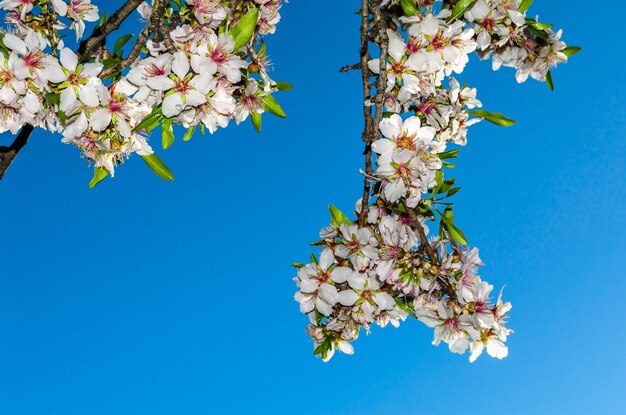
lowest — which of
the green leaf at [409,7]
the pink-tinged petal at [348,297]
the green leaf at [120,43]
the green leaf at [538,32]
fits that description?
the pink-tinged petal at [348,297]

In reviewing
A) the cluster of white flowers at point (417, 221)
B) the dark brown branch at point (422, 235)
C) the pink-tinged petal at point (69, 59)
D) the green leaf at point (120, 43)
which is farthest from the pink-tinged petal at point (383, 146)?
the green leaf at point (120, 43)

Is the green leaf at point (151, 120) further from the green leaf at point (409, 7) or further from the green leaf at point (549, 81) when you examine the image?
the green leaf at point (549, 81)

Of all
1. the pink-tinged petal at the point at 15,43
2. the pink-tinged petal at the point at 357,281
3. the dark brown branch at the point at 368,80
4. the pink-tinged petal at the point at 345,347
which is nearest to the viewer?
the pink-tinged petal at the point at 15,43

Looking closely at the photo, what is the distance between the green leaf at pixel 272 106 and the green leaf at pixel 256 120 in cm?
6

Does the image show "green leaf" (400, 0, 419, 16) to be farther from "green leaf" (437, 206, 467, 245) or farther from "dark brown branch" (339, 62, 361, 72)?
"green leaf" (437, 206, 467, 245)

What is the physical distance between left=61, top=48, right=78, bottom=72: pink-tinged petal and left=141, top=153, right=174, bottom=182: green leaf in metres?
0.39

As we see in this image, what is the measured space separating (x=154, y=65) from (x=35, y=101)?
14.4 inches

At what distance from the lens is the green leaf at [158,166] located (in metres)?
2.52

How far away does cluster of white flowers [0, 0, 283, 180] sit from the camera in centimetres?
225

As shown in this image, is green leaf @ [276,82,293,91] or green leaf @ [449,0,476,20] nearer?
green leaf @ [449,0,476,20]

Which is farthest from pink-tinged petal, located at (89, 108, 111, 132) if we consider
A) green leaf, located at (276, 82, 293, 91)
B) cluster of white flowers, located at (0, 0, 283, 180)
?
green leaf, located at (276, 82, 293, 91)

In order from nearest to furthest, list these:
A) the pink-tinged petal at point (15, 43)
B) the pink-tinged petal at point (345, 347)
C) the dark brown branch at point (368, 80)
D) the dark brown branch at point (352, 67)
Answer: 1. the pink-tinged petal at point (15, 43)
2. the dark brown branch at point (368, 80)
3. the dark brown branch at point (352, 67)
4. the pink-tinged petal at point (345, 347)

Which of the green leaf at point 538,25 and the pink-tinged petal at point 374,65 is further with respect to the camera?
the green leaf at point 538,25

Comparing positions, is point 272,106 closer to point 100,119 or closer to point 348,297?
point 100,119
